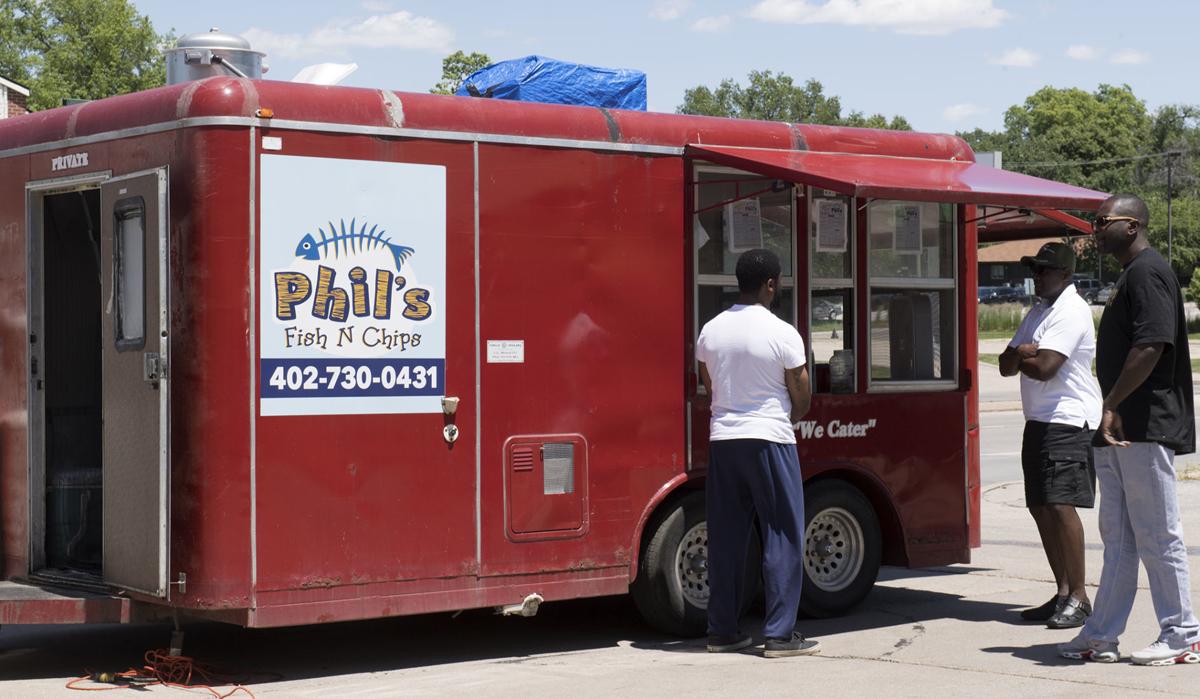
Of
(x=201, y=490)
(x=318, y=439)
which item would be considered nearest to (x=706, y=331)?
(x=318, y=439)

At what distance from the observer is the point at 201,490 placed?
6.86 m

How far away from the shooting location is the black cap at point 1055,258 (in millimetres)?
8289

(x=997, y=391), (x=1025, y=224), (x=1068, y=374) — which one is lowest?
(x=997, y=391)

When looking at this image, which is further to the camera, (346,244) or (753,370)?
(753,370)

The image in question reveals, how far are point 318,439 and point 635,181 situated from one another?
7.25 feet

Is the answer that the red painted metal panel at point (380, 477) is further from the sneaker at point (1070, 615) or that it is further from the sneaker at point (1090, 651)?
the sneaker at point (1070, 615)

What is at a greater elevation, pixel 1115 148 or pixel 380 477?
pixel 1115 148

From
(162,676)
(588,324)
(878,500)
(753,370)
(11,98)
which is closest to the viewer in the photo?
(162,676)

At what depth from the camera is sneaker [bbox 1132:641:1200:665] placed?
7.00 meters

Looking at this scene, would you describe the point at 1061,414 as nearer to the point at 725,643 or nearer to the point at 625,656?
the point at 725,643

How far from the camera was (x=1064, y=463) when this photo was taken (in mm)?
8180

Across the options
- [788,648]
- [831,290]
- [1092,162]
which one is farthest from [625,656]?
[1092,162]

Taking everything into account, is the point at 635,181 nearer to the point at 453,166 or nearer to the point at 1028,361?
the point at 453,166

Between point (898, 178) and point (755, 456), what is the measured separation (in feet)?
5.90
